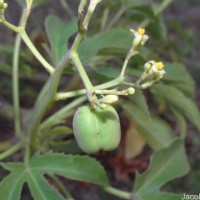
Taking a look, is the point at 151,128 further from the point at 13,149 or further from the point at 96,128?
the point at 96,128

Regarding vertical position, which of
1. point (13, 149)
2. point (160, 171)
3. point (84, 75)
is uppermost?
point (84, 75)

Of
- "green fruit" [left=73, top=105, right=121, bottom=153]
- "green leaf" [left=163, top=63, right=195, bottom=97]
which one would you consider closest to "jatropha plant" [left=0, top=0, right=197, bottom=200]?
"green fruit" [left=73, top=105, right=121, bottom=153]

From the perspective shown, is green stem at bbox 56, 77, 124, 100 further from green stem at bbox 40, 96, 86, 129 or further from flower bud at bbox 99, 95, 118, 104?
green stem at bbox 40, 96, 86, 129

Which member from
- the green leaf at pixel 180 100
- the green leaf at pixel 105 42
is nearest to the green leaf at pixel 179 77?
the green leaf at pixel 180 100

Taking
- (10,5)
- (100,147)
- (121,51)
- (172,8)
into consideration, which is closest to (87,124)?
(100,147)

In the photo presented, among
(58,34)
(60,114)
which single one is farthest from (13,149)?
(58,34)

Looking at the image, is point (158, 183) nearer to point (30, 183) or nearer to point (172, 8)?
point (30, 183)

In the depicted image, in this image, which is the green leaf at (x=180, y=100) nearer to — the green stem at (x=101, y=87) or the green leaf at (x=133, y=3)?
the green leaf at (x=133, y=3)
